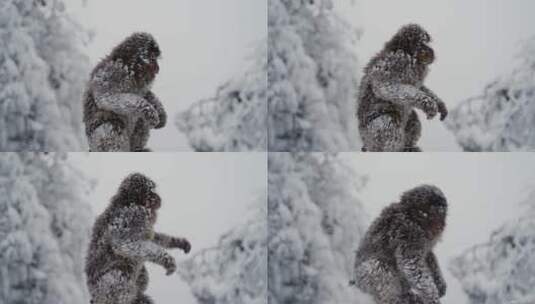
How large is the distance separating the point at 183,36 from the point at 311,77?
40cm

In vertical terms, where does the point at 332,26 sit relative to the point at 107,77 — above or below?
above

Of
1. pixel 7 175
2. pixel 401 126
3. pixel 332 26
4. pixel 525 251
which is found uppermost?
pixel 332 26

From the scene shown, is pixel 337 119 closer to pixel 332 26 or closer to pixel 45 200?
pixel 332 26

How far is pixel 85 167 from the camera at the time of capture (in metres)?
2.43

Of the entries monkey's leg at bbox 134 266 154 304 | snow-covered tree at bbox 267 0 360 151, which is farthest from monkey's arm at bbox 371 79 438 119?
monkey's leg at bbox 134 266 154 304

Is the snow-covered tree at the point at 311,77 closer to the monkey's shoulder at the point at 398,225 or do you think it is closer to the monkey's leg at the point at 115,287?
the monkey's shoulder at the point at 398,225

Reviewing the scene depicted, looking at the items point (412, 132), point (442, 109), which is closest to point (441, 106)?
point (442, 109)

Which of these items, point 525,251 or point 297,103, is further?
point 297,103

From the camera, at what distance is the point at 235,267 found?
8.24 ft

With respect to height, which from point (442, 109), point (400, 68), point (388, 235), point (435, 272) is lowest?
point (435, 272)

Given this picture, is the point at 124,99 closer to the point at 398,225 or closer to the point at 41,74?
the point at 41,74

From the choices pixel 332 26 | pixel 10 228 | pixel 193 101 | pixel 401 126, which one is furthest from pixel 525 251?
pixel 10 228

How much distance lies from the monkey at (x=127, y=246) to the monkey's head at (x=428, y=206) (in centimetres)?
68

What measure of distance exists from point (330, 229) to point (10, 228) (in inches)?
36.9
